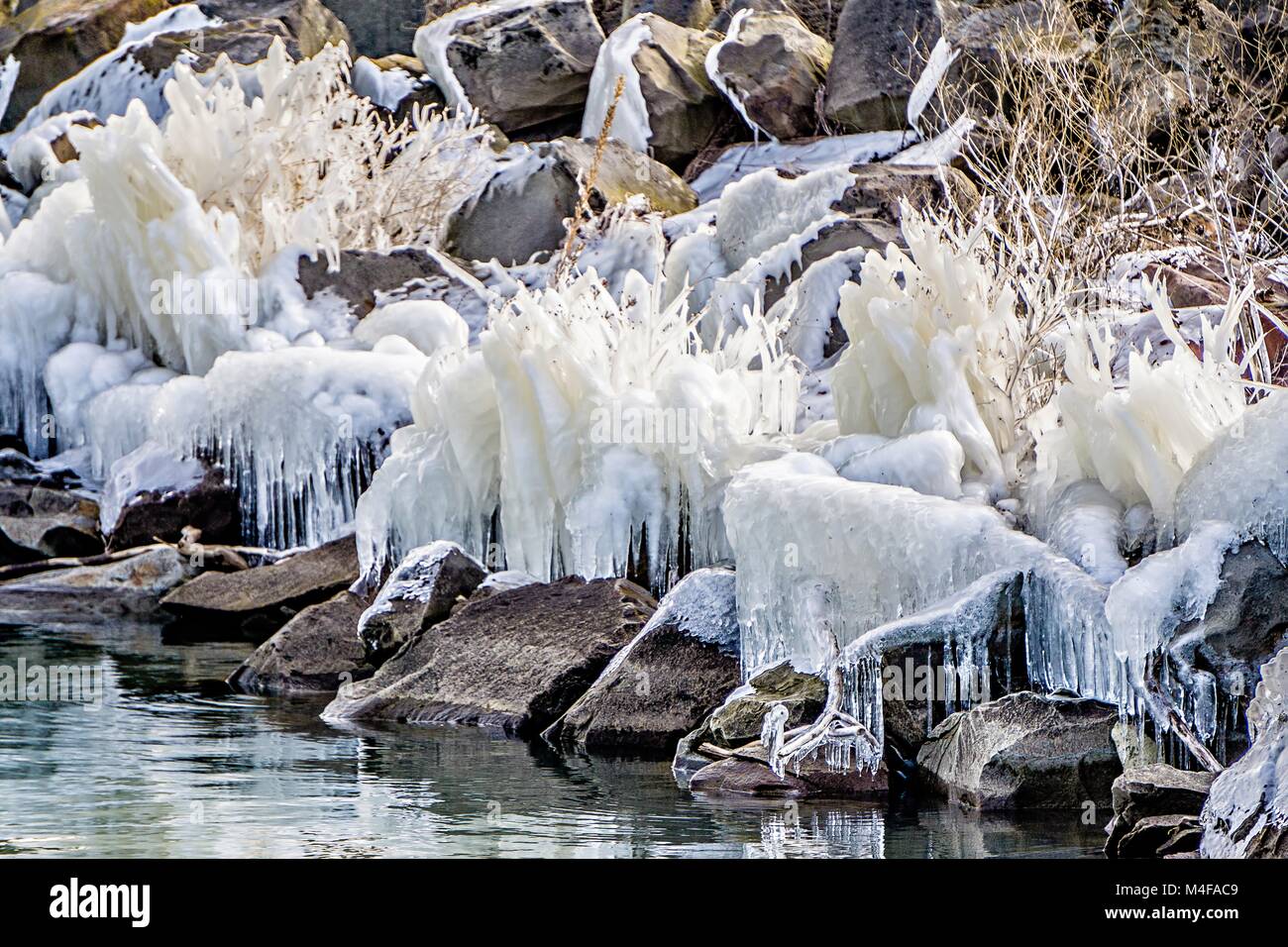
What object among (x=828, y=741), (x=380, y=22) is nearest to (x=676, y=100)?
(x=380, y=22)

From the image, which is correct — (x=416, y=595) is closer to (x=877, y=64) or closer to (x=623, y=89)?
(x=877, y=64)

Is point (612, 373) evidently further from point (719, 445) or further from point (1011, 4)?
point (1011, 4)

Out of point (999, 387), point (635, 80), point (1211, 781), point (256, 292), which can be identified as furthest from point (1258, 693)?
point (635, 80)

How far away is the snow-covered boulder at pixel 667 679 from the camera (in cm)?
915

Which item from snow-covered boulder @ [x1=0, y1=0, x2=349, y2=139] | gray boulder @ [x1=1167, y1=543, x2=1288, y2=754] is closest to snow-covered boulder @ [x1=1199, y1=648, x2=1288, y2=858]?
gray boulder @ [x1=1167, y1=543, x2=1288, y2=754]

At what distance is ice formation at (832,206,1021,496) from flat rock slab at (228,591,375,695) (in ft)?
10.9

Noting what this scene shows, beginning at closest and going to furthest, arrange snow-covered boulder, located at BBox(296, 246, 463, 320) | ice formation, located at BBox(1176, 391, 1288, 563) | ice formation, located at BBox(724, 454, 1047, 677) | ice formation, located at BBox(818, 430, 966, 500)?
1. ice formation, located at BBox(1176, 391, 1288, 563)
2. ice formation, located at BBox(724, 454, 1047, 677)
3. ice formation, located at BBox(818, 430, 966, 500)
4. snow-covered boulder, located at BBox(296, 246, 463, 320)

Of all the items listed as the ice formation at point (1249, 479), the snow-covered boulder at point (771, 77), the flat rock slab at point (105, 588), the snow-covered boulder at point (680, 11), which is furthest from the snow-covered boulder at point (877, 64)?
the ice formation at point (1249, 479)

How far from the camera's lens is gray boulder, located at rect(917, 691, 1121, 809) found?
303 inches

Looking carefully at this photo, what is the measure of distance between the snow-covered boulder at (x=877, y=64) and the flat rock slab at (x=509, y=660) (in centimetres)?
1271

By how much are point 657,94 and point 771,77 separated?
1.41 m

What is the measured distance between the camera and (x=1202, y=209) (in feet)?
44.1

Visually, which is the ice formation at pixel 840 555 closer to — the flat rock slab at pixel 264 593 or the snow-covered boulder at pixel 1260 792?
the snow-covered boulder at pixel 1260 792

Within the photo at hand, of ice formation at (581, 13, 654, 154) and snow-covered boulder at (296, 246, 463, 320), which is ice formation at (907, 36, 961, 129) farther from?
snow-covered boulder at (296, 246, 463, 320)
